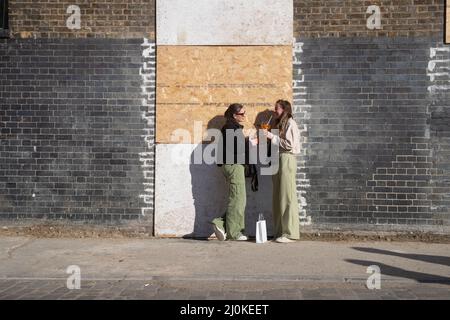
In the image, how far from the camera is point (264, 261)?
7.86 meters

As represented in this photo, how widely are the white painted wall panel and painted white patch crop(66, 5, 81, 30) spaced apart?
7.78 feet

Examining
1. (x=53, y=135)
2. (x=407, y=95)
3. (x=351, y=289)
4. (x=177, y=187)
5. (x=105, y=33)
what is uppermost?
(x=105, y=33)

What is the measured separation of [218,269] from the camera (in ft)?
24.3

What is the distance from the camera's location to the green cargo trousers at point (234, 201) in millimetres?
9156

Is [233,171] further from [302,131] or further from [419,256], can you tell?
Answer: [419,256]

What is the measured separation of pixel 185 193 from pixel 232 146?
3.71 ft

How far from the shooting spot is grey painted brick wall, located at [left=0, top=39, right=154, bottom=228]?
9.69 m

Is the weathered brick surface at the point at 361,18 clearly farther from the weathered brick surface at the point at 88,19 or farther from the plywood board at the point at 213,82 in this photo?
the weathered brick surface at the point at 88,19

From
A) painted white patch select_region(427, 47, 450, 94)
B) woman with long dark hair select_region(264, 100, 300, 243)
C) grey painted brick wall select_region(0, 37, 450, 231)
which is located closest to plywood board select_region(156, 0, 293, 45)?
grey painted brick wall select_region(0, 37, 450, 231)

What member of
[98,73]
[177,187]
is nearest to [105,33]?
[98,73]

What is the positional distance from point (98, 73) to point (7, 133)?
179 centimetres

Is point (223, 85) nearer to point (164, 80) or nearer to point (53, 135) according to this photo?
point (164, 80)

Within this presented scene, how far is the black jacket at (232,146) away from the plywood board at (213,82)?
15.1 inches

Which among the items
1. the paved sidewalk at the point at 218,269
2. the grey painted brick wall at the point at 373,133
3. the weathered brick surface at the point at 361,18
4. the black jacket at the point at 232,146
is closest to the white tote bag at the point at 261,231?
the paved sidewalk at the point at 218,269
